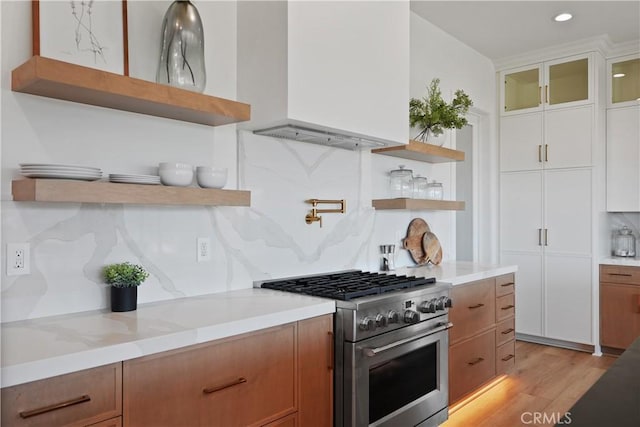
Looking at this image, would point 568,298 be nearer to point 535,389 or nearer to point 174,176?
point 535,389

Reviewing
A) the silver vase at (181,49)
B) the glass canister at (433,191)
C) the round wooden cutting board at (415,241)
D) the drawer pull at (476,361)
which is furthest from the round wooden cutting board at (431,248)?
the silver vase at (181,49)

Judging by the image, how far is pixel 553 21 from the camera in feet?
12.4

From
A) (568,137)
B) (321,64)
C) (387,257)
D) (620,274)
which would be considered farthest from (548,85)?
(321,64)

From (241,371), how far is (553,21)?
3.63 m

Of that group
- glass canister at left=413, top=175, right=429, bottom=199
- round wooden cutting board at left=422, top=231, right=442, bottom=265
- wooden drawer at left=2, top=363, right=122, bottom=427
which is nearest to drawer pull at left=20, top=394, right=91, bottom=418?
wooden drawer at left=2, top=363, right=122, bottom=427

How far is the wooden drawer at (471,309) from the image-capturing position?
9.43ft

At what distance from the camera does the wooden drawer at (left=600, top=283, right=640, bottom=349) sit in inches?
159

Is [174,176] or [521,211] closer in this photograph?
[174,176]

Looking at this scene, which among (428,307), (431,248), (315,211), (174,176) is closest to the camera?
(174,176)

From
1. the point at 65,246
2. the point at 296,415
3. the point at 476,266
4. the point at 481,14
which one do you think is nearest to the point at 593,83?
the point at 481,14

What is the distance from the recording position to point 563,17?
370 cm

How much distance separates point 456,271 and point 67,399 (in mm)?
2479

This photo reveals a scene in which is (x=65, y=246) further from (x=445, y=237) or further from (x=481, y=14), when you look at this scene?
(x=481, y=14)

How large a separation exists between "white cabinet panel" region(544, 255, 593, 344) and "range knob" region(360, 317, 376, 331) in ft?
9.80
